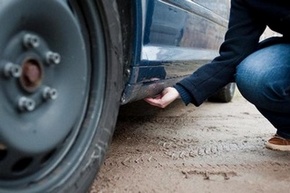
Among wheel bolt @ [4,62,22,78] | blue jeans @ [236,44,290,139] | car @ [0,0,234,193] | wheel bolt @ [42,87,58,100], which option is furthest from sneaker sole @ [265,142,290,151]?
wheel bolt @ [4,62,22,78]

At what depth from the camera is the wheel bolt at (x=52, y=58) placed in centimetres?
118

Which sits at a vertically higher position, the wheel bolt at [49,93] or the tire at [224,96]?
the wheel bolt at [49,93]

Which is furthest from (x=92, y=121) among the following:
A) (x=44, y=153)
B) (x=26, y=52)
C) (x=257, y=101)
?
(x=257, y=101)

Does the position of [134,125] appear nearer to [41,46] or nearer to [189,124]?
[189,124]

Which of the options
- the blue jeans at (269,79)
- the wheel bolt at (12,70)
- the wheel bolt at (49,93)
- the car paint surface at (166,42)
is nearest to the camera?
the wheel bolt at (12,70)

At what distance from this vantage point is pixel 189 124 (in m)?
3.08

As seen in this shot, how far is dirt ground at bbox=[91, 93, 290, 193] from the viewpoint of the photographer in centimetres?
172

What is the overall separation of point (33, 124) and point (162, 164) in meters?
0.94

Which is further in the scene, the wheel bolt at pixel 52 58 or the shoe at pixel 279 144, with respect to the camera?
the shoe at pixel 279 144

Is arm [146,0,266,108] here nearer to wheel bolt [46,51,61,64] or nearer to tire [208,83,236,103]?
wheel bolt [46,51,61,64]

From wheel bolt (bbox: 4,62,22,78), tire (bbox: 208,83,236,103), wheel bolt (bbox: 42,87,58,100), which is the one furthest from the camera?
tire (bbox: 208,83,236,103)

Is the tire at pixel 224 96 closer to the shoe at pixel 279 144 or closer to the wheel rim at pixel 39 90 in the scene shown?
the shoe at pixel 279 144

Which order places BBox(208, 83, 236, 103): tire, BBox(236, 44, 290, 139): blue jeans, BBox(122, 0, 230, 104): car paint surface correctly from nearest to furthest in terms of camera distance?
1. BBox(122, 0, 230, 104): car paint surface
2. BBox(236, 44, 290, 139): blue jeans
3. BBox(208, 83, 236, 103): tire

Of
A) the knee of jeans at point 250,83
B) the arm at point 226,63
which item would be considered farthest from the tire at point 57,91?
the knee of jeans at point 250,83
